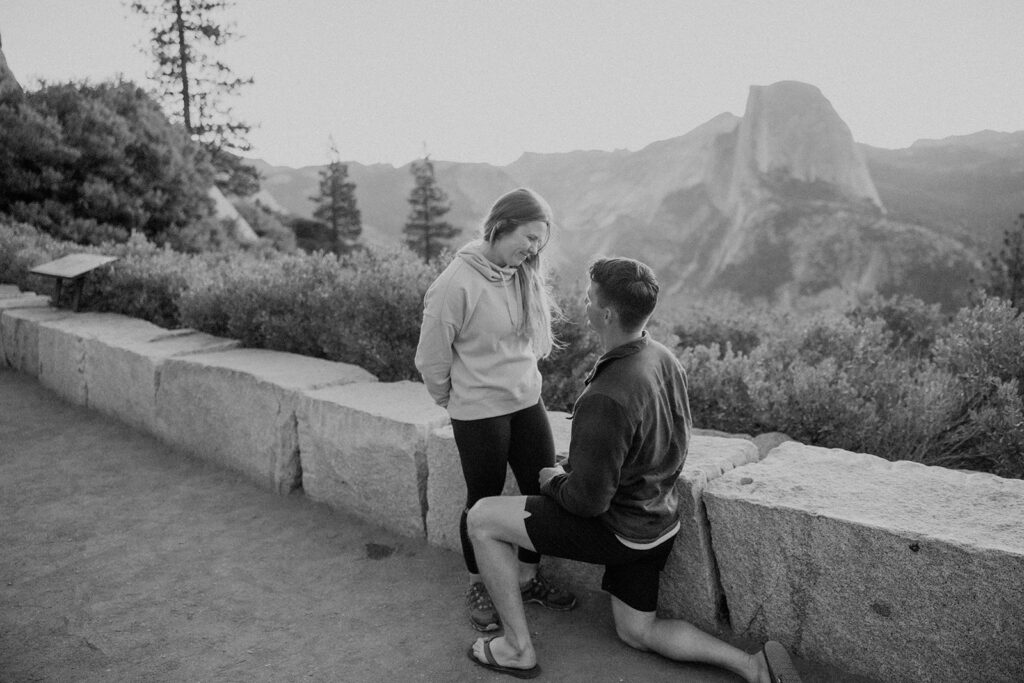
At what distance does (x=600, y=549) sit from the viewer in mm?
2488

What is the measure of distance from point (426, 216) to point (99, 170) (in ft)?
81.6

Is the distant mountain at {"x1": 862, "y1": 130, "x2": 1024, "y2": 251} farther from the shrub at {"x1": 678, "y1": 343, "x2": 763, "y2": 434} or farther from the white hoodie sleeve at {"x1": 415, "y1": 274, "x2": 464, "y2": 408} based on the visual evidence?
the white hoodie sleeve at {"x1": 415, "y1": 274, "x2": 464, "y2": 408}

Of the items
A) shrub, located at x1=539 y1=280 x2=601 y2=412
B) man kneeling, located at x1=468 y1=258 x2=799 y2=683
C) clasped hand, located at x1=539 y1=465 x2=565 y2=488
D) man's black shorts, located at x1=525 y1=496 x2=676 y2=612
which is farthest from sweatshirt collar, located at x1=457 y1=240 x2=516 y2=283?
shrub, located at x1=539 y1=280 x2=601 y2=412

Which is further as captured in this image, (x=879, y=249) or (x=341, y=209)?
Answer: (x=879, y=249)

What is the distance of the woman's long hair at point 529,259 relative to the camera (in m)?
2.82

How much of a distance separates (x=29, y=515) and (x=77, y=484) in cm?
52

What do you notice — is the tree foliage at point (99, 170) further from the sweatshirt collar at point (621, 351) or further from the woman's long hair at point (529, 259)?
the sweatshirt collar at point (621, 351)

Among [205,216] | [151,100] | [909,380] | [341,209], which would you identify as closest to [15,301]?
[205,216]

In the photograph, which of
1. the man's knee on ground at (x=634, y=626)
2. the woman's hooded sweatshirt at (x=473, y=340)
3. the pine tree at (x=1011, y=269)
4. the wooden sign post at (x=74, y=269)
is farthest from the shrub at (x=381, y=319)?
the pine tree at (x=1011, y=269)

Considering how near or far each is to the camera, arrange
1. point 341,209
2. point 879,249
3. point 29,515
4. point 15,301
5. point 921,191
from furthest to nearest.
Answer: point 921,191, point 879,249, point 341,209, point 15,301, point 29,515

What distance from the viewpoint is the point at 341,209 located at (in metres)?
36.9

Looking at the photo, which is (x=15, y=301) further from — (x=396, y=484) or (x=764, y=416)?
(x=764, y=416)

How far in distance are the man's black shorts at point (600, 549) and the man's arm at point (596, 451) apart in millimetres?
121

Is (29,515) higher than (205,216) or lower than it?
lower
